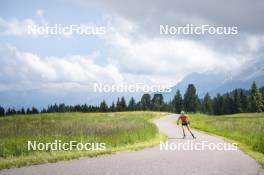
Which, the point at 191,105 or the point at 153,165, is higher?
the point at 191,105

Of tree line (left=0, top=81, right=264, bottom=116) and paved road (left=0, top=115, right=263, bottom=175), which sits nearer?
paved road (left=0, top=115, right=263, bottom=175)

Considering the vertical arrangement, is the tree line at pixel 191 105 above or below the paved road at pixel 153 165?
above

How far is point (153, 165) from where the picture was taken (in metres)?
13.8

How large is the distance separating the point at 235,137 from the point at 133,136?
888cm

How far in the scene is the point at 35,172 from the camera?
1209cm

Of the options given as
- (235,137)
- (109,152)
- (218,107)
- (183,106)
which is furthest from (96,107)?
(109,152)

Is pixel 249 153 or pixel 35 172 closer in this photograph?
pixel 35 172

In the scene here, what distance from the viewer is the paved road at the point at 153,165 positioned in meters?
12.4

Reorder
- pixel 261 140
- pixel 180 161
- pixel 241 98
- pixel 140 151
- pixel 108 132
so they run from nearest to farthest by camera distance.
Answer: pixel 180 161, pixel 140 151, pixel 261 140, pixel 108 132, pixel 241 98

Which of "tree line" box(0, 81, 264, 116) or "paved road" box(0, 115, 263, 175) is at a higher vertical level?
"tree line" box(0, 81, 264, 116)

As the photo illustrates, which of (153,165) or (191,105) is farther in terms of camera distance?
(191,105)

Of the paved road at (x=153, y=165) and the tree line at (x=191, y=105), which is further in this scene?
the tree line at (x=191, y=105)

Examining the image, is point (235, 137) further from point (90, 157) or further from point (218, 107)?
point (218, 107)

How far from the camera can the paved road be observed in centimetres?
1236
